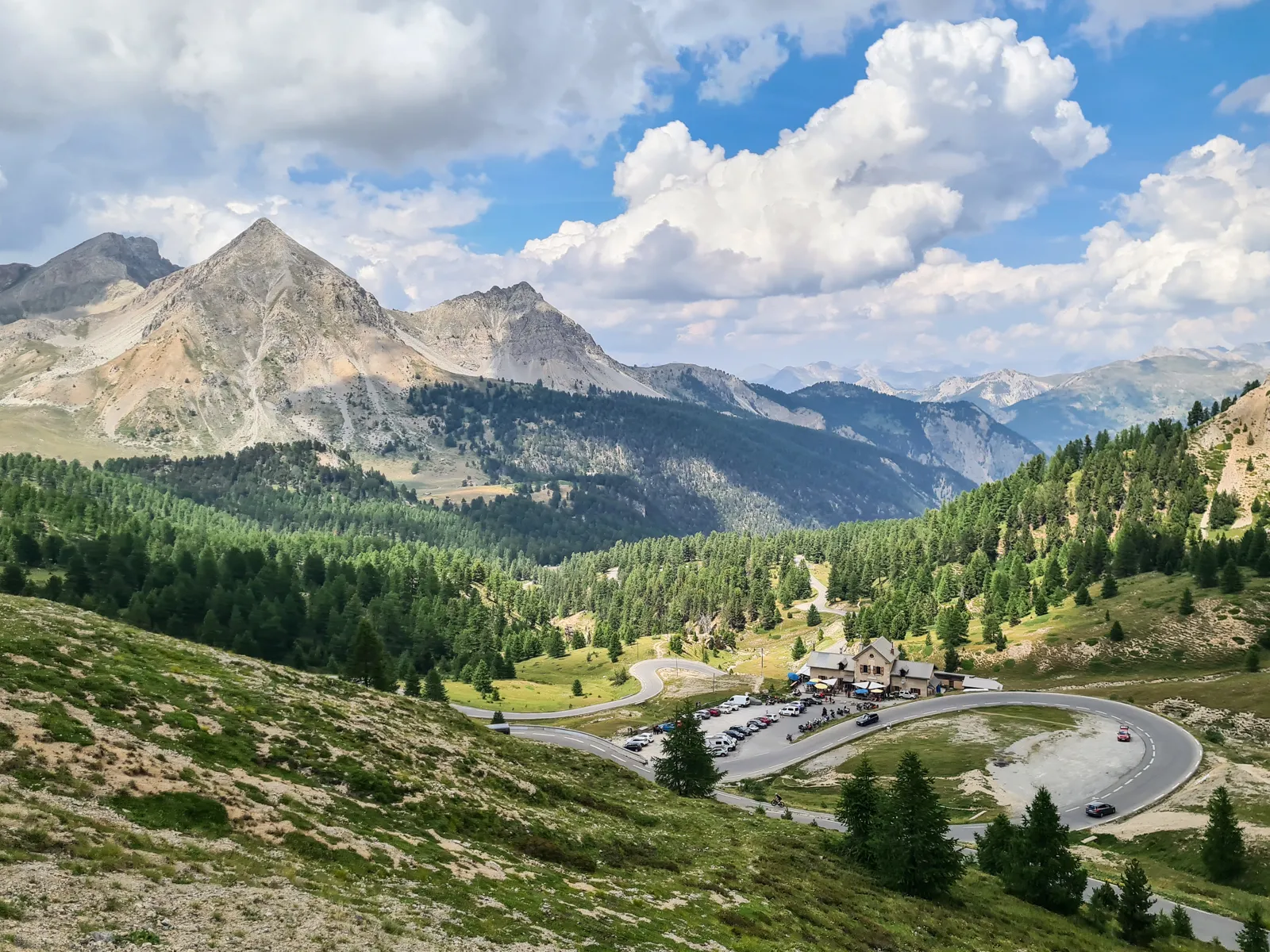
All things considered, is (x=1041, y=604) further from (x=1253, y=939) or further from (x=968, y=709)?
(x=1253, y=939)

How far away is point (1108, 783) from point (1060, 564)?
118915mm

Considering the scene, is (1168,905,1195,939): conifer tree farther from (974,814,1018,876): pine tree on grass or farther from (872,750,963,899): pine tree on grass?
(872,750,963,899): pine tree on grass

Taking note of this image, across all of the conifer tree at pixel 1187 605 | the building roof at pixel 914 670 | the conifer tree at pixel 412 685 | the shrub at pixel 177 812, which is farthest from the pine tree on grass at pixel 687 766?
the conifer tree at pixel 1187 605

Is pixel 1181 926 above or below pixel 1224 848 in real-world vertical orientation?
below

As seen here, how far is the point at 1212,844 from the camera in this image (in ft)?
207

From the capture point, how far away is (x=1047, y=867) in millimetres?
53500

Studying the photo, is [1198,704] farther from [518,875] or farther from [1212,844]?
[518,875]

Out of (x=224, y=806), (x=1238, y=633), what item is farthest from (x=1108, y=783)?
(x=224, y=806)

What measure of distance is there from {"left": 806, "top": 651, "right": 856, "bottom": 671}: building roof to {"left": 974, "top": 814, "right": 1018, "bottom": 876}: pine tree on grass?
3712 inches

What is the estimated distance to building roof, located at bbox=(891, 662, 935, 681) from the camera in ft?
464

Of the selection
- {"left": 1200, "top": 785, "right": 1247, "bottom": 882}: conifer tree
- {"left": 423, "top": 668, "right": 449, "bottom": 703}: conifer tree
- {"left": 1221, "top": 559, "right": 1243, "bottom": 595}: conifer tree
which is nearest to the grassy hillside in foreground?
{"left": 1200, "top": 785, "right": 1247, "bottom": 882}: conifer tree

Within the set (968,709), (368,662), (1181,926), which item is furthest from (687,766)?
(968,709)

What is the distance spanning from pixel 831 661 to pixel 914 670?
20092 millimetres

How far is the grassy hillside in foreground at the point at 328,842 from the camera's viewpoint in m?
25.0
